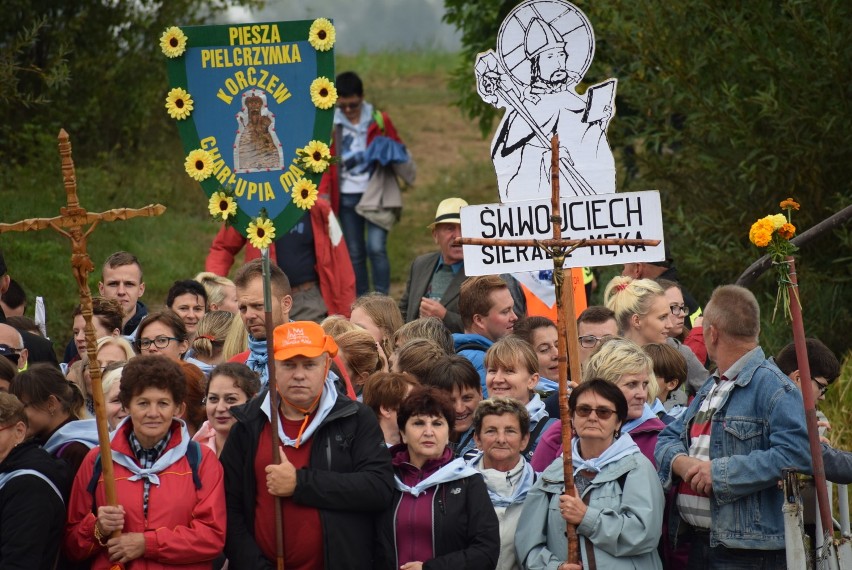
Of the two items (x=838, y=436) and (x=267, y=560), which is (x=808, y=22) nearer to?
(x=838, y=436)

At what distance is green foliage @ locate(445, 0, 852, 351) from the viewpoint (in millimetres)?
11627

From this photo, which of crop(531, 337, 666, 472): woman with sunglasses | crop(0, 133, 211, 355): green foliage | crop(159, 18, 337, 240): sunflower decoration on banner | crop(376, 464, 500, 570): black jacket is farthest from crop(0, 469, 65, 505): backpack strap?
crop(0, 133, 211, 355): green foliage

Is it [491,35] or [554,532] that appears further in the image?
[491,35]

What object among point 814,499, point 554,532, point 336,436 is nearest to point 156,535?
point 336,436

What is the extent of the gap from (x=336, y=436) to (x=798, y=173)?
657 centimetres

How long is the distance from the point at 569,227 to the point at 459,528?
1.91 meters

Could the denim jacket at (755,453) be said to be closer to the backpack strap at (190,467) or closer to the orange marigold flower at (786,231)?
the orange marigold flower at (786,231)

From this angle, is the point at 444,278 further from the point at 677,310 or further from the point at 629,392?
the point at 629,392

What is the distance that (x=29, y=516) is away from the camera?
6.21 m

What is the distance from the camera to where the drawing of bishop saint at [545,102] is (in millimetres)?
8172

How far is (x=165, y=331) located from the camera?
849 centimetres

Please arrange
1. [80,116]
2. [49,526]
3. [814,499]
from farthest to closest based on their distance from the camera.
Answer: [80,116], [814,499], [49,526]

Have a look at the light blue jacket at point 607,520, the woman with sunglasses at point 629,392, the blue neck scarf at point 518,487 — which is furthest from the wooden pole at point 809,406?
the blue neck scarf at point 518,487

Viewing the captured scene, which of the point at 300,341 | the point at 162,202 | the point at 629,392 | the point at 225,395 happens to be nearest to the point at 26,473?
the point at 225,395
